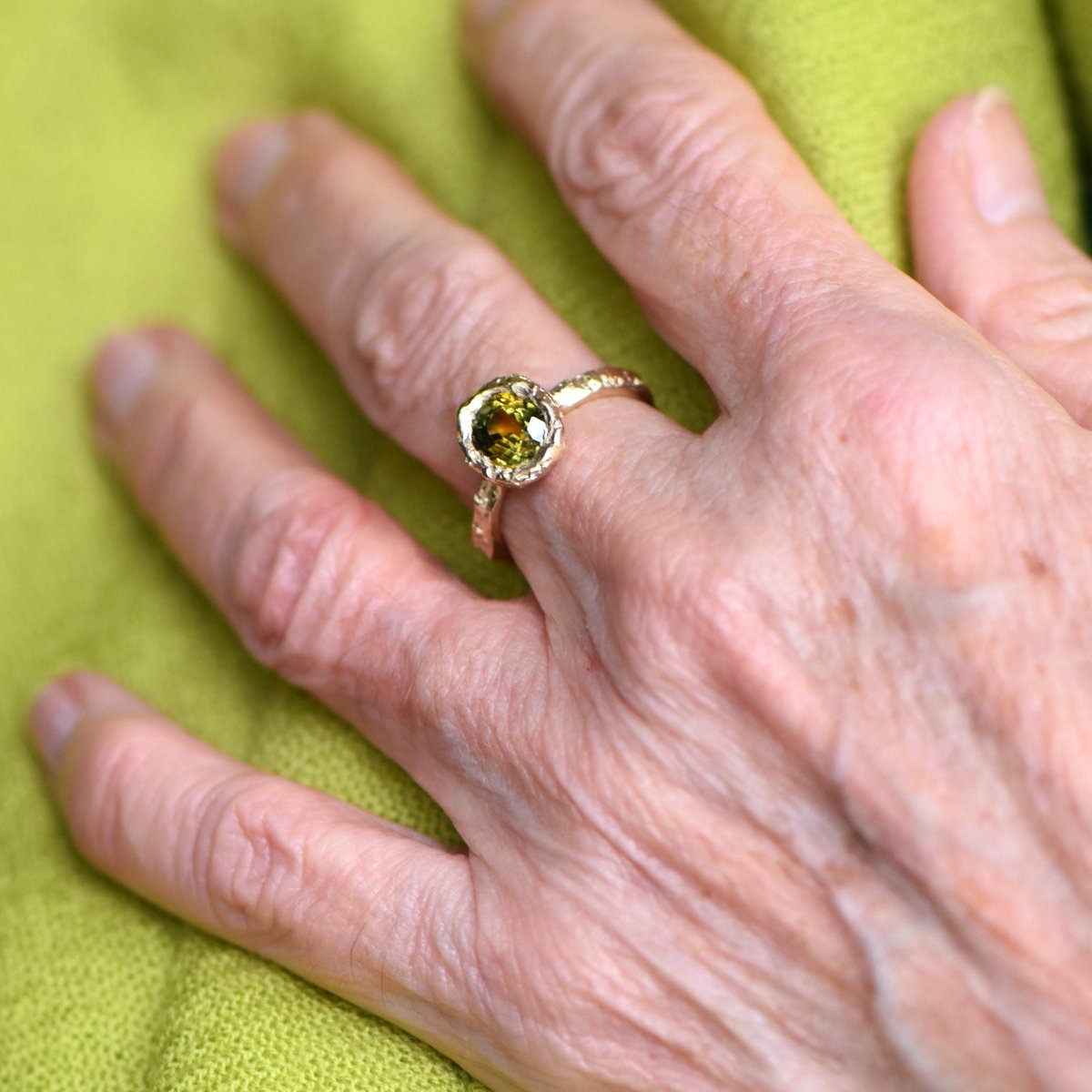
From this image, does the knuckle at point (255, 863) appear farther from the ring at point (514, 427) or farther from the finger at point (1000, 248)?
the finger at point (1000, 248)

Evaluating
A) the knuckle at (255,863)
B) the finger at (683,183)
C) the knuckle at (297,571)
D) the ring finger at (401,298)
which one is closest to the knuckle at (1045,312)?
the finger at (683,183)

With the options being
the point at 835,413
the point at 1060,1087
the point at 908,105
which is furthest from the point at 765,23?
the point at 1060,1087

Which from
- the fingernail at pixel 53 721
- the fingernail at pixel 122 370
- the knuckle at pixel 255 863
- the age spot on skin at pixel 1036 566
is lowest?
the age spot on skin at pixel 1036 566

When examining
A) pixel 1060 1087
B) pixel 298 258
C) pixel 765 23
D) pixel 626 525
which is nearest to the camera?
→ pixel 1060 1087

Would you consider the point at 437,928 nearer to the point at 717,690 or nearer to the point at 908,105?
the point at 717,690

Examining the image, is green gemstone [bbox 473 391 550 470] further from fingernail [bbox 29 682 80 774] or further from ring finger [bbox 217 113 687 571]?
fingernail [bbox 29 682 80 774]

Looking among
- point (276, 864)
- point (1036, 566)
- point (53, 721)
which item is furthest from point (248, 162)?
point (1036, 566)

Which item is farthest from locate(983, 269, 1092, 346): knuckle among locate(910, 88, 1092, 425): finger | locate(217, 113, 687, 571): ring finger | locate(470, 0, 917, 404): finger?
locate(217, 113, 687, 571): ring finger
